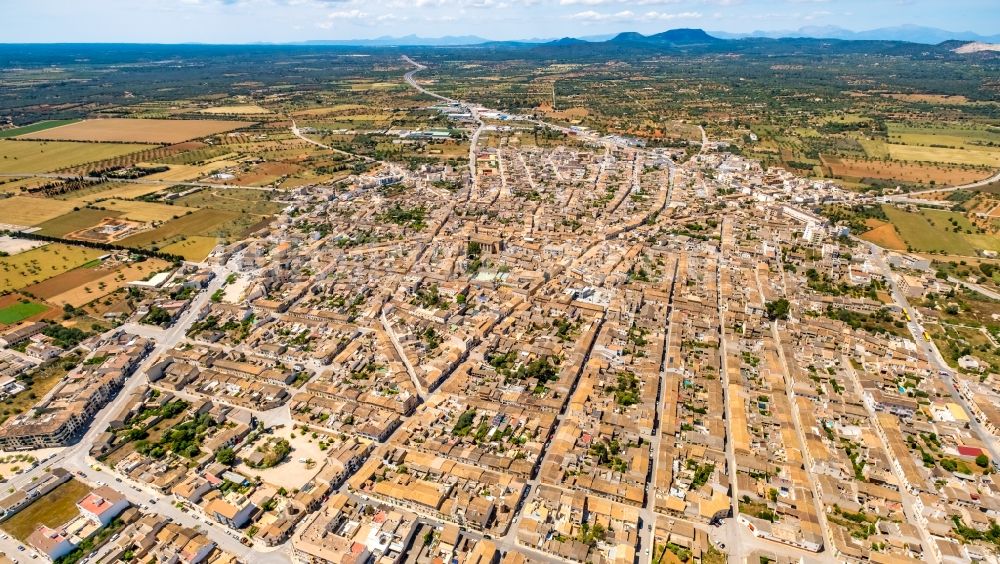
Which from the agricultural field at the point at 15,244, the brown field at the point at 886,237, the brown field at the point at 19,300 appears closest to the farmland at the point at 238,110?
the agricultural field at the point at 15,244

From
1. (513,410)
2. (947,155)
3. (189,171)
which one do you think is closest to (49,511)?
(513,410)

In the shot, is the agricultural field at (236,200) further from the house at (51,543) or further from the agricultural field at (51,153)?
the house at (51,543)

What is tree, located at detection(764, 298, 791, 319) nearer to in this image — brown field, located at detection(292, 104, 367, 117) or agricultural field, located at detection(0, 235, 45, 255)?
agricultural field, located at detection(0, 235, 45, 255)

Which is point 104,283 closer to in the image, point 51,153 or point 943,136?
point 51,153

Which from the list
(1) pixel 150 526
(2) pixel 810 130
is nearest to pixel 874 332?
(1) pixel 150 526

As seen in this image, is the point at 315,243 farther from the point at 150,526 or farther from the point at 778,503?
the point at 778,503
